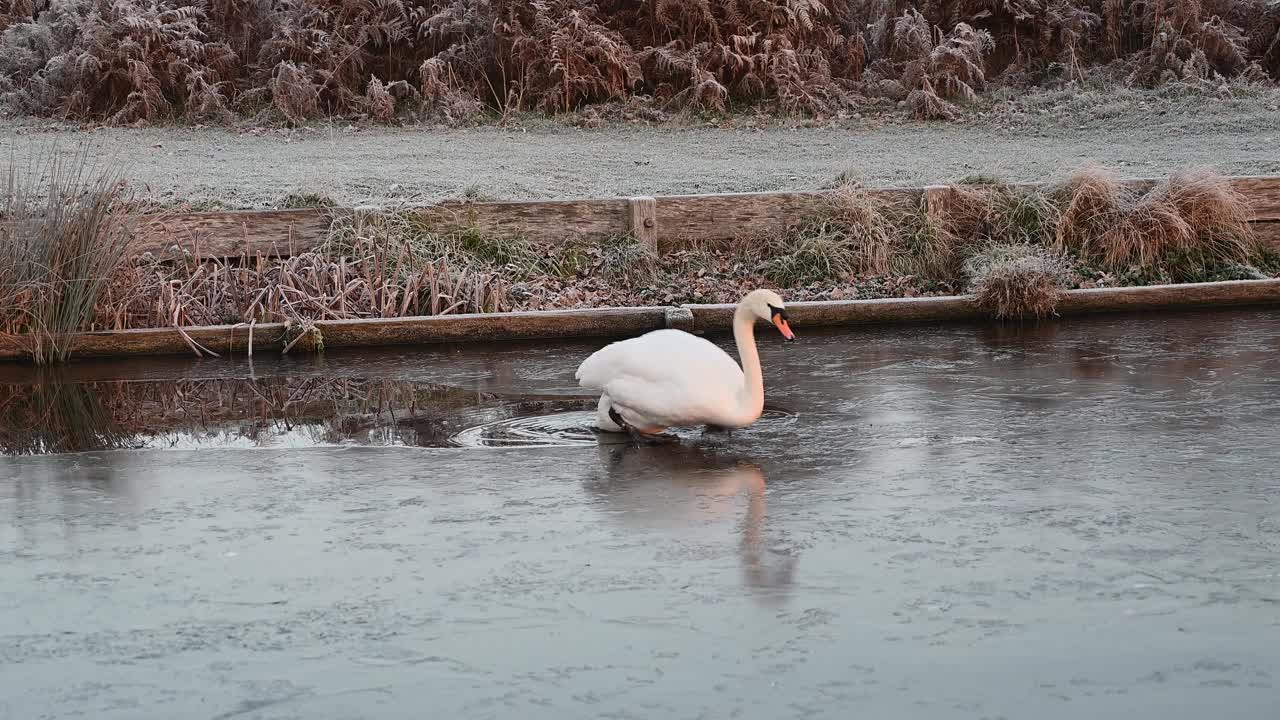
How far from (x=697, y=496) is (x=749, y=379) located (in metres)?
1.11

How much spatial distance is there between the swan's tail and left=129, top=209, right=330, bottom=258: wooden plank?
498cm

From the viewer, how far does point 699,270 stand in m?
12.7

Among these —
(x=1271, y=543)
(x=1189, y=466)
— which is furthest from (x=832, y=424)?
(x=1271, y=543)

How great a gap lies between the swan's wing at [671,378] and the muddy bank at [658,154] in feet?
21.8

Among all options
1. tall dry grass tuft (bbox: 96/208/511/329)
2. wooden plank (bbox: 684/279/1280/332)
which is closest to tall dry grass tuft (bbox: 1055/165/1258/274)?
wooden plank (bbox: 684/279/1280/332)

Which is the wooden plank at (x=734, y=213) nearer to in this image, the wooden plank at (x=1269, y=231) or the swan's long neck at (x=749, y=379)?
the wooden plank at (x=1269, y=231)

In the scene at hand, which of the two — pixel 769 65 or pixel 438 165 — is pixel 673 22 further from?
pixel 438 165

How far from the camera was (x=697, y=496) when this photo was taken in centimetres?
651

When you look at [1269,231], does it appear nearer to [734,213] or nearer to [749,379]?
[734,213]

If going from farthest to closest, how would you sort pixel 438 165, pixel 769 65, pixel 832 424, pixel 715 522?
pixel 769 65 < pixel 438 165 < pixel 832 424 < pixel 715 522

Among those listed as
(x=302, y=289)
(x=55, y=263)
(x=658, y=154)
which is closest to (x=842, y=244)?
(x=302, y=289)

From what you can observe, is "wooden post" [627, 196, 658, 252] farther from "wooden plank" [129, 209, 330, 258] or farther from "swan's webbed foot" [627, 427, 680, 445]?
"swan's webbed foot" [627, 427, 680, 445]

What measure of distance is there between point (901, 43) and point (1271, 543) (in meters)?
17.6

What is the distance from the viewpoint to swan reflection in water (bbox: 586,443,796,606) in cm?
544
